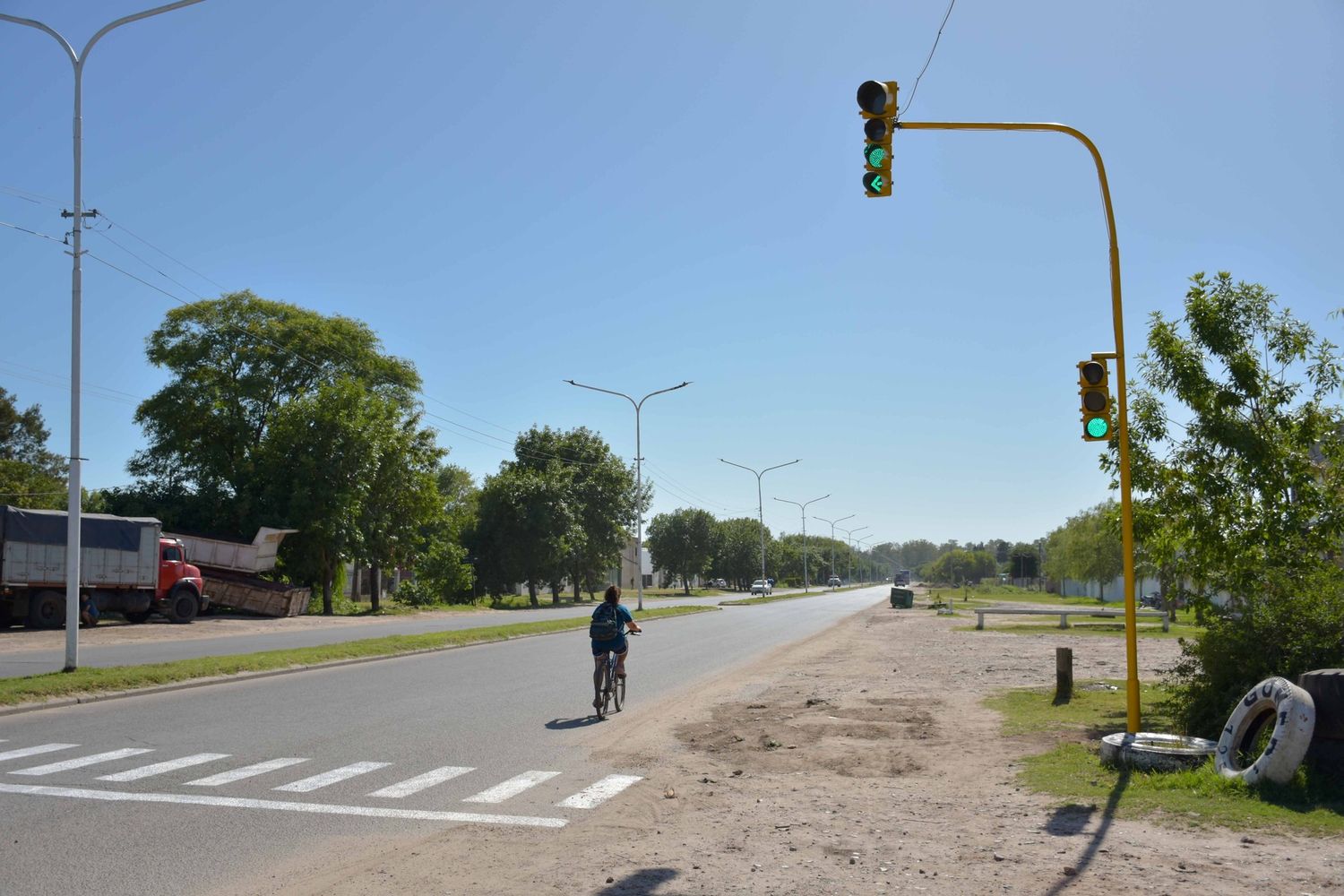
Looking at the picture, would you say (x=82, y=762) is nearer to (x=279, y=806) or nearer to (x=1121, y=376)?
(x=279, y=806)

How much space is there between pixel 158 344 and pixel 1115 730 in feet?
167

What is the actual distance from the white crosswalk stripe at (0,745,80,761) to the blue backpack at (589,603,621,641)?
6206mm

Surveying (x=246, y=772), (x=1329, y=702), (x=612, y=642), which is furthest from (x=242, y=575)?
(x=1329, y=702)

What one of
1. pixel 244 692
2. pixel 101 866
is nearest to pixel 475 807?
pixel 101 866

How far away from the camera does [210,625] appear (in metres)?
34.2

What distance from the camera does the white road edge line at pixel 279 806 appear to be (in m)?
7.77

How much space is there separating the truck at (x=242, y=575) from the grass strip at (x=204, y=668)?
13502mm

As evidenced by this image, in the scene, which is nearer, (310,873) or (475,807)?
(310,873)

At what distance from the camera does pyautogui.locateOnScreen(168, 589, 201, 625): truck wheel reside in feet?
114

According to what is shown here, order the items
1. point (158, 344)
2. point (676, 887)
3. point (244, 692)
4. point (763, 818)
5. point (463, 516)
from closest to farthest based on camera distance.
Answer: point (676, 887) → point (763, 818) → point (244, 692) → point (158, 344) → point (463, 516)

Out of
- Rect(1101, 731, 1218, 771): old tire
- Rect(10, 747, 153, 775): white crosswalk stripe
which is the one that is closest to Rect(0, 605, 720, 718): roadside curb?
Rect(10, 747, 153, 775): white crosswalk stripe

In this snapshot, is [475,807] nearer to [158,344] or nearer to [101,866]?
[101,866]

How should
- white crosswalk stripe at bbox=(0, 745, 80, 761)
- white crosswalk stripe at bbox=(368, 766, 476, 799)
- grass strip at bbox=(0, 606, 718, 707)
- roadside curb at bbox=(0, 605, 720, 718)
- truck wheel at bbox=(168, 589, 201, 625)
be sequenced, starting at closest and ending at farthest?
1. white crosswalk stripe at bbox=(368, 766, 476, 799)
2. white crosswalk stripe at bbox=(0, 745, 80, 761)
3. roadside curb at bbox=(0, 605, 720, 718)
4. grass strip at bbox=(0, 606, 718, 707)
5. truck wheel at bbox=(168, 589, 201, 625)

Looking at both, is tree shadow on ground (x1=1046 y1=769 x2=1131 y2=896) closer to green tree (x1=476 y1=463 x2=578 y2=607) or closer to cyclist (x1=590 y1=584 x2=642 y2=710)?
cyclist (x1=590 y1=584 x2=642 y2=710)
